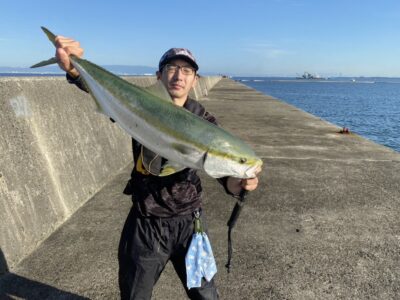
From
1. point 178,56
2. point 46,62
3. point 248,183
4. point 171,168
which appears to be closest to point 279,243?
point 248,183

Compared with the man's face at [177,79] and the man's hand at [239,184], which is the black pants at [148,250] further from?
the man's face at [177,79]

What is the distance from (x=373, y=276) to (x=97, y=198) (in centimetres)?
386

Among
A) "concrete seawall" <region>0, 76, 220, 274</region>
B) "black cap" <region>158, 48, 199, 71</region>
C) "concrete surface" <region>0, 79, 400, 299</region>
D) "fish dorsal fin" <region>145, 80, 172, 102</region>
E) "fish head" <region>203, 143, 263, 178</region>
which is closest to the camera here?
"fish head" <region>203, 143, 263, 178</region>

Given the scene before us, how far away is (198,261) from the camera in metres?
2.83

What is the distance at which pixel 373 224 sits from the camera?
18.2 ft

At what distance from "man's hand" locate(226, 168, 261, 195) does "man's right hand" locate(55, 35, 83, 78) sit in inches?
49.9

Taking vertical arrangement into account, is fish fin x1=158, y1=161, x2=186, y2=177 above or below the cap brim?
below

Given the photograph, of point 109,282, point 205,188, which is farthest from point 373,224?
point 109,282

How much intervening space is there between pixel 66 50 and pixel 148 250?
1.41m

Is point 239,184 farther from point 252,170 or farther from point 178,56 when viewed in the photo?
point 178,56

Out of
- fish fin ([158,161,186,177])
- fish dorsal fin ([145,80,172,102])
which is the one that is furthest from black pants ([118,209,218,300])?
fish dorsal fin ([145,80,172,102])

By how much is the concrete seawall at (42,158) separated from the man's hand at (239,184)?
1784mm

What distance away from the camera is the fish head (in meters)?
2.17

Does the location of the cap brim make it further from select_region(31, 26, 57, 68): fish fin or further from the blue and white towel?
the blue and white towel
